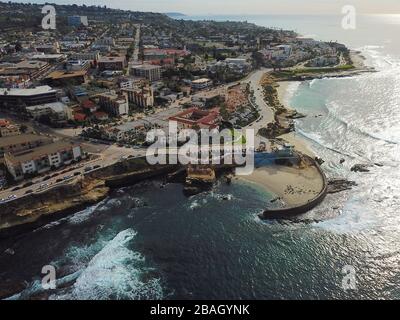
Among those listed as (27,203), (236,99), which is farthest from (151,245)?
(236,99)

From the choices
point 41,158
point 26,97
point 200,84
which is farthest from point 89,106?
point 200,84

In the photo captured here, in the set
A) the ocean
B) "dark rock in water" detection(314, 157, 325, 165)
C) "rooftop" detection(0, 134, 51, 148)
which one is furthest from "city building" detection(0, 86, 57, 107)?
"dark rock in water" detection(314, 157, 325, 165)

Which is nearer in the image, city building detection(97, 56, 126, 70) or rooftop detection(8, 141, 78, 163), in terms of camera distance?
rooftop detection(8, 141, 78, 163)

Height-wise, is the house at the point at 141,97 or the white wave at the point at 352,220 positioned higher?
the house at the point at 141,97

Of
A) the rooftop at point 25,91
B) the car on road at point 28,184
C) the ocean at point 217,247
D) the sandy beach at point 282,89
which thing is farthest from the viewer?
the sandy beach at point 282,89

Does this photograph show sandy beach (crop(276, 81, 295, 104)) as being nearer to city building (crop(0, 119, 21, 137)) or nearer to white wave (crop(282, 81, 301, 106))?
white wave (crop(282, 81, 301, 106))

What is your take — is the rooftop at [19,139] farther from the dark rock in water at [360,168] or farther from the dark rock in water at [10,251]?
the dark rock in water at [360,168]

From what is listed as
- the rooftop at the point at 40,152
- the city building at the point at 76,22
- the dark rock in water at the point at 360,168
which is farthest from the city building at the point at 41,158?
the city building at the point at 76,22
